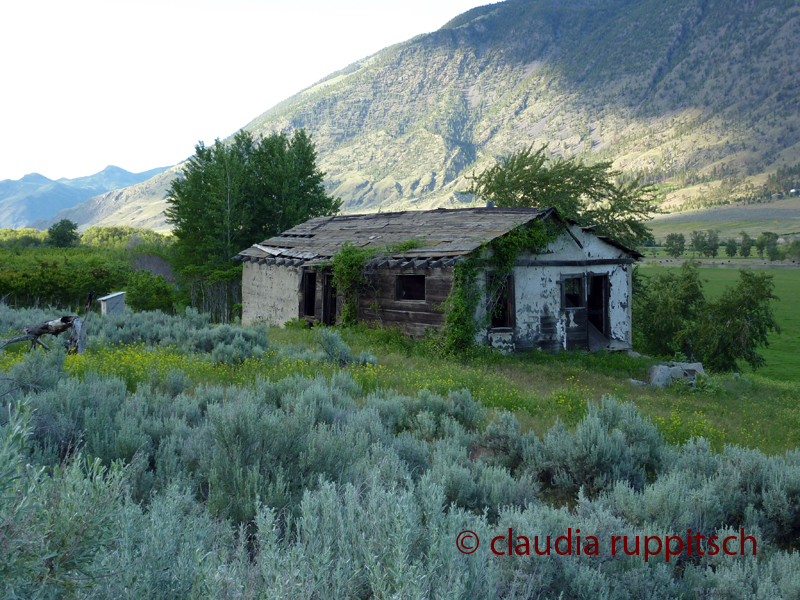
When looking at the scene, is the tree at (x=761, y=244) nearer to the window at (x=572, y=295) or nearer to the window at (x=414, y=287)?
the window at (x=572, y=295)

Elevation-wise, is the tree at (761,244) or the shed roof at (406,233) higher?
the tree at (761,244)

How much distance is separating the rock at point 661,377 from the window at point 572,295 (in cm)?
332

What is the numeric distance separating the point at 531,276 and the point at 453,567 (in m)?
13.8

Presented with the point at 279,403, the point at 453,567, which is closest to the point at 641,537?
the point at 453,567

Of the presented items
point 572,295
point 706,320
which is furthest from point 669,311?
point 572,295

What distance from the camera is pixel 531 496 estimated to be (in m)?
3.81

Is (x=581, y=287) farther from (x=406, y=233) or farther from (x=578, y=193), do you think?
(x=578, y=193)

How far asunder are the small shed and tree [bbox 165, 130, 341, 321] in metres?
12.3

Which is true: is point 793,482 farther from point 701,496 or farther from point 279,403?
point 279,403

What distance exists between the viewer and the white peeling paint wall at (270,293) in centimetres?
1927

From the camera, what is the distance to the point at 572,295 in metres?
19.0

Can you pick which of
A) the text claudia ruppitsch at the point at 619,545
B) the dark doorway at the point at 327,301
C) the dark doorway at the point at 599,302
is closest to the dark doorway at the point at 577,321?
the dark doorway at the point at 599,302

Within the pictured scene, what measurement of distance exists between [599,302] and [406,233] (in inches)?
311

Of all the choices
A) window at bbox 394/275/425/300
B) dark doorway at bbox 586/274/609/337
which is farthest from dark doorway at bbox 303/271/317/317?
dark doorway at bbox 586/274/609/337
